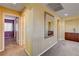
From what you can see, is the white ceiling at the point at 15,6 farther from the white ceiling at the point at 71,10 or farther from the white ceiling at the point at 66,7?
the white ceiling at the point at 71,10

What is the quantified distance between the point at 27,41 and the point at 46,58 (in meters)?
0.53

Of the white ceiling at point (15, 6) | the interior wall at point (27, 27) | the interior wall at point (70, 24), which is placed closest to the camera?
the white ceiling at point (15, 6)

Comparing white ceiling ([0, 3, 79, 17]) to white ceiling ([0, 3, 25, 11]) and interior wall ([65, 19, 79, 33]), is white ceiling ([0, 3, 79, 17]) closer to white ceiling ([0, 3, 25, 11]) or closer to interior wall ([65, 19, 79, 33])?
white ceiling ([0, 3, 25, 11])

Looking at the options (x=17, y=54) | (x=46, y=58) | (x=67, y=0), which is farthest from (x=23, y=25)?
(x=67, y=0)

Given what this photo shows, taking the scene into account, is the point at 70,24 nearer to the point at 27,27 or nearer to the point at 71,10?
the point at 71,10

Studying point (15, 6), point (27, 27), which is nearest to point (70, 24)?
point (27, 27)

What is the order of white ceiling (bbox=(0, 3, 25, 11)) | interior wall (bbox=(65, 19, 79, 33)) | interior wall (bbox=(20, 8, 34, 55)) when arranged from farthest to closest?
interior wall (bbox=(65, 19, 79, 33)) < interior wall (bbox=(20, 8, 34, 55)) < white ceiling (bbox=(0, 3, 25, 11))

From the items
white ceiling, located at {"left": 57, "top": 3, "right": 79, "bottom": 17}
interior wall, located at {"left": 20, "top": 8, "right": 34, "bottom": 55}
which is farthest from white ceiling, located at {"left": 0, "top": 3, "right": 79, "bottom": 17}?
interior wall, located at {"left": 20, "top": 8, "right": 34, "bottom": 55}

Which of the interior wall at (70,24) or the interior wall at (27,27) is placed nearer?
the interior wall at (27,27)

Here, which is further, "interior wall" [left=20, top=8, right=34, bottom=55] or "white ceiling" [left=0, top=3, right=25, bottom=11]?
"interior wall" [left=20, top=8, right=34, bottom=55]

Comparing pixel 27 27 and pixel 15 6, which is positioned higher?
pixel 15 6

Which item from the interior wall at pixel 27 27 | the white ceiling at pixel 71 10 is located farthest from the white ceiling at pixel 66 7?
the interior wall at pixel 27 27

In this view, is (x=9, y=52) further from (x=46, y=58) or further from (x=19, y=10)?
(x=19, y=10)

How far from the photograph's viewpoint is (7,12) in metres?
1.45
